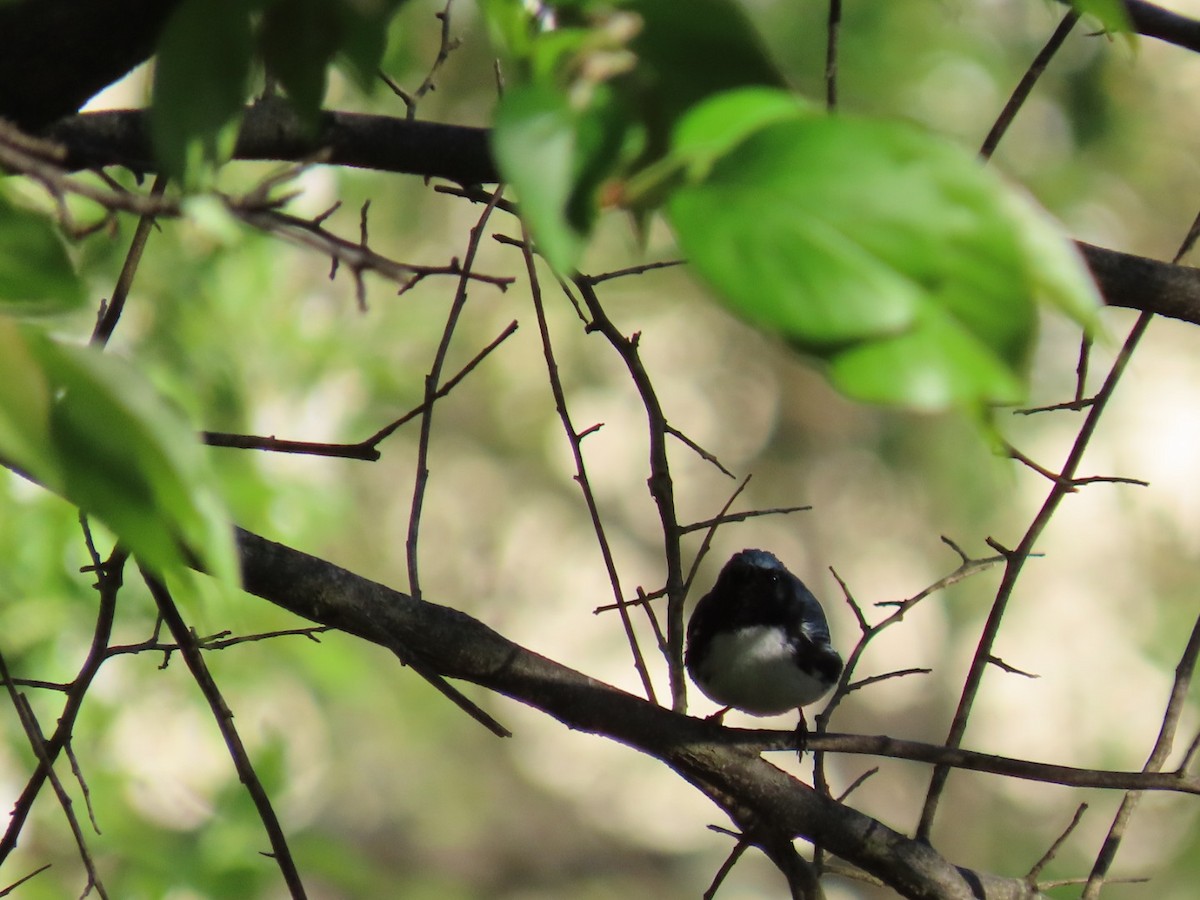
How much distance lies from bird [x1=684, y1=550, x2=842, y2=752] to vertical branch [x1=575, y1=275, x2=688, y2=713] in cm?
106

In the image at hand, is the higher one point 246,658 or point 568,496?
point 568,496

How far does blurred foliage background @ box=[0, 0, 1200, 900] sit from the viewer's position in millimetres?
5918

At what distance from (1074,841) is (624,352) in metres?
6.02

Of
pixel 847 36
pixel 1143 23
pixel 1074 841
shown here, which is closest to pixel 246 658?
pixel 1143 23

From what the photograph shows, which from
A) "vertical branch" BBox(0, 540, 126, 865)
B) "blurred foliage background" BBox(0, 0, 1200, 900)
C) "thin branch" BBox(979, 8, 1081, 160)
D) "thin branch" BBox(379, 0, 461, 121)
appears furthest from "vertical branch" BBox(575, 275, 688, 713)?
"blurred foliage background" BBox(0, 0, 1200, 900)

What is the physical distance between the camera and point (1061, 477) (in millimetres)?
1574

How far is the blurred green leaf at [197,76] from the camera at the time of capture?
0.49 metres

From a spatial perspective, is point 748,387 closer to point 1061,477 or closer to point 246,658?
point 246,658

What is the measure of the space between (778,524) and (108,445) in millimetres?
7000

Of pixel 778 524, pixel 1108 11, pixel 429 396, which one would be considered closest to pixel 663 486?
pixel 429 396

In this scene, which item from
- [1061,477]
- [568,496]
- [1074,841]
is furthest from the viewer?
[568,496]

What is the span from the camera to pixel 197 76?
0.49 meters

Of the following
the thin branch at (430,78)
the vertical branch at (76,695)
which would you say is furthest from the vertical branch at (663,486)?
the vertical branch at (76,695)

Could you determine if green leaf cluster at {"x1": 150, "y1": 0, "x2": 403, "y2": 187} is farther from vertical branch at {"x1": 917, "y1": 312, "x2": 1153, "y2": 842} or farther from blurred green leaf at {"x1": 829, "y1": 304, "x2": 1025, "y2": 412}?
vertical branch at {"x1": 917, "y1": 312, "x2": 1153, "y2": 842}
